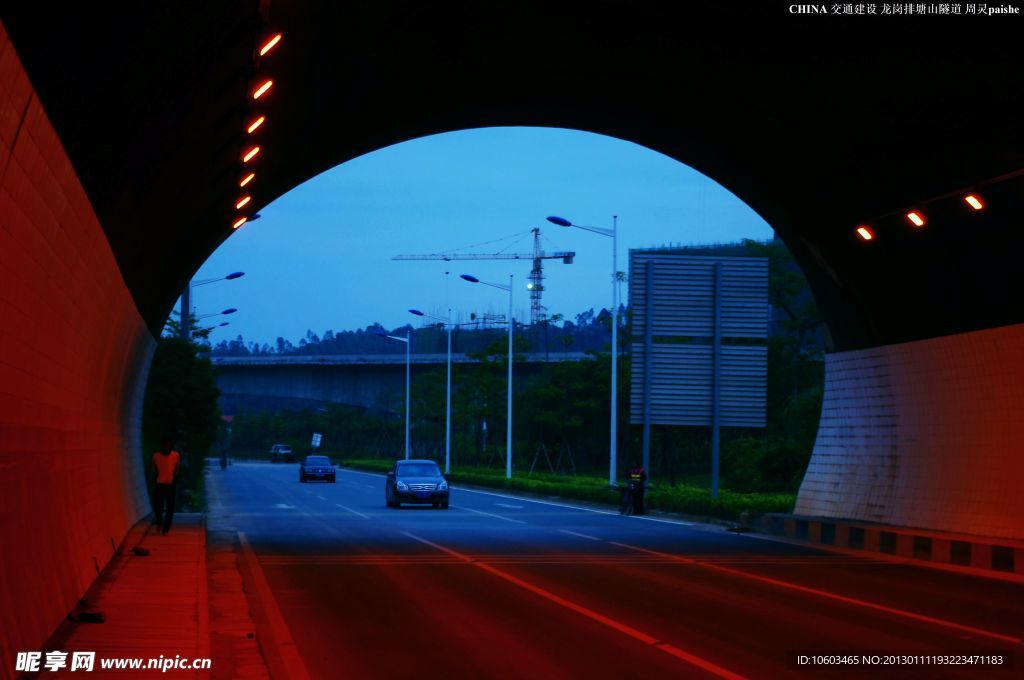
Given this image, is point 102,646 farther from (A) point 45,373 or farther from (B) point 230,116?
(B) point 230,116

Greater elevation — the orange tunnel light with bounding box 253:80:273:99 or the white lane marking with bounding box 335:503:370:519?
the orange tunnel light with bounding box 253:80:273:99

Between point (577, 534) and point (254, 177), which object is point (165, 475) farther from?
point (577, 534)

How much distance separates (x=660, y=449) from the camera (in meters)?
77.9

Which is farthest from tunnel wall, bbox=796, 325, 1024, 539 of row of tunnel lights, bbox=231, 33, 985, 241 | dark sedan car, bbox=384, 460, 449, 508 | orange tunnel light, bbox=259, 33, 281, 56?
dark sedan car, bbox=384, 460, 449, 508

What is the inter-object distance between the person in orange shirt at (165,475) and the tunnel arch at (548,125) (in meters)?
0.72

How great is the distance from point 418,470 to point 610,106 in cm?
2252

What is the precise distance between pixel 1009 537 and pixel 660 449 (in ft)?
182

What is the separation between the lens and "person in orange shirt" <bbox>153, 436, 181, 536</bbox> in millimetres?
24500

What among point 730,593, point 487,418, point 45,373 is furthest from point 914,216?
point 487,418

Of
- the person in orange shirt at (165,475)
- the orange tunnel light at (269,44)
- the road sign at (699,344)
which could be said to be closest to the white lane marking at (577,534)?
the road sign at (699,344)

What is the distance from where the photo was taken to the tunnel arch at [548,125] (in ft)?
40.8

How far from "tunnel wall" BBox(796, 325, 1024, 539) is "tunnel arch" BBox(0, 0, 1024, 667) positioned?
2.3 inches

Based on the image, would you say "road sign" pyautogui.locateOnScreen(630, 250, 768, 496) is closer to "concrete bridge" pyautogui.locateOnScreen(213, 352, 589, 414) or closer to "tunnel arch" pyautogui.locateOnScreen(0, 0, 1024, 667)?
"tunnel arch" pyautogui.locateOnScreen(0, 0, 1024, 667)

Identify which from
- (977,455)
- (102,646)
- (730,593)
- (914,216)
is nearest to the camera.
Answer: (102,646)
